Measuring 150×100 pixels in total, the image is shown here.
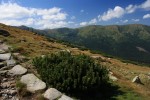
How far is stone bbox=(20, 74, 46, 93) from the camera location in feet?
51.0

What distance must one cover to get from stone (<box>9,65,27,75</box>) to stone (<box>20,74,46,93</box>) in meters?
0.60

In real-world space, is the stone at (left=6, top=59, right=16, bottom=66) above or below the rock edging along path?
above

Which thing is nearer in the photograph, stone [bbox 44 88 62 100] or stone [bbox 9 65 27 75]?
stone [bbox 44 88 62 100]

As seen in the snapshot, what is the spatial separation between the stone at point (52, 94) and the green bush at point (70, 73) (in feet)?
2.09

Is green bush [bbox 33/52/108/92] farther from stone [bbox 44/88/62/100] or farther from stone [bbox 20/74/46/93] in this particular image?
stone [bbox 44/88/62/100]

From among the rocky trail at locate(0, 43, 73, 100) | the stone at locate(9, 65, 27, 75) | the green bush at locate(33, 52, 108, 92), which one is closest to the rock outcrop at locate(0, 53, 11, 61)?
the rocky trail at locate(0, 43, 73, 100)

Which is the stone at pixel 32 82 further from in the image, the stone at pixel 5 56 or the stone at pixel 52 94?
the stone at pixel 5 56

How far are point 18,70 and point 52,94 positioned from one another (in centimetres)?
382

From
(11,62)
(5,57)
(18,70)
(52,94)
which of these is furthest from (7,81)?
(5,57)

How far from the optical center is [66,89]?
15898 mm

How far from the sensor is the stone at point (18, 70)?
17.2 m

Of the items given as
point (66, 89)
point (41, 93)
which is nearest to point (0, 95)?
point (41, 93)

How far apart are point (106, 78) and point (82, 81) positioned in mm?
2331

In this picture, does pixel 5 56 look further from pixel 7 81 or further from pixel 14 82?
pixel 14 82
